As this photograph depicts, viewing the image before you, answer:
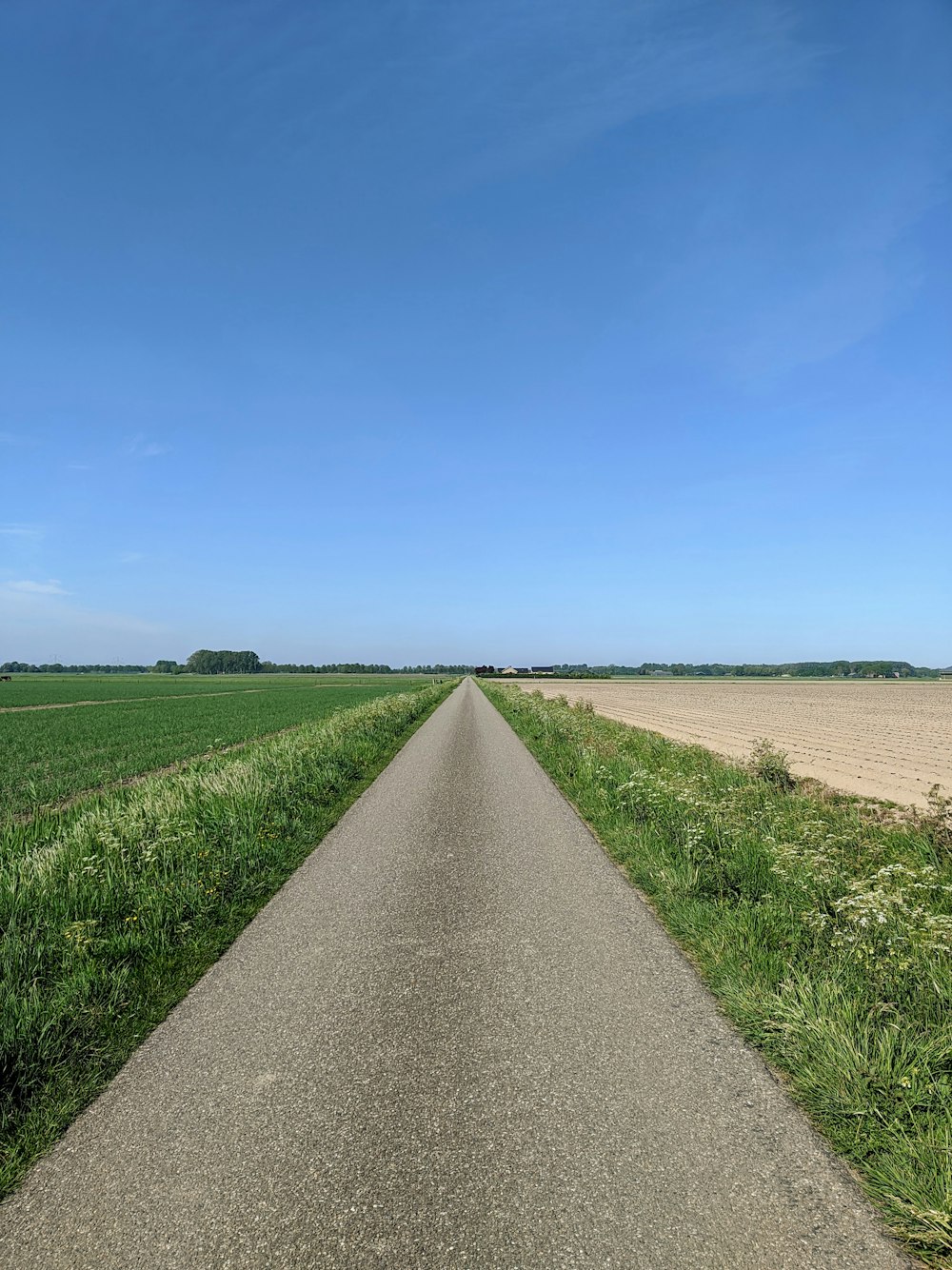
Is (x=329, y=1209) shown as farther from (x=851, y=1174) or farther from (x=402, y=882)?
(x=402, y=882)

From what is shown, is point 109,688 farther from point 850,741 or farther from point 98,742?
point 850,741

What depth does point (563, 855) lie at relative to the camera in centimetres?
869

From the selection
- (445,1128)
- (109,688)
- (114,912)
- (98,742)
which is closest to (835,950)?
(445,1128)

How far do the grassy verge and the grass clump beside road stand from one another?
174 inches

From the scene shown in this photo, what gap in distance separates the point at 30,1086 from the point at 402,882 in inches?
170

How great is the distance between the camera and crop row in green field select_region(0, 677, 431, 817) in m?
16.3

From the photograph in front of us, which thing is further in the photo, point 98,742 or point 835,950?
point 98,742

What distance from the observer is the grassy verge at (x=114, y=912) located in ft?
12.7

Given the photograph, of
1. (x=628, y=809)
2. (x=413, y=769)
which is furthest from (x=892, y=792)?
(x=413, y=769)

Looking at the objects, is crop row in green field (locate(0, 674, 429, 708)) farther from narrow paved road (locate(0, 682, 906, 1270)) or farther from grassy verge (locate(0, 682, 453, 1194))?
narrow paved road (locate(0, 682, 906, 1270))

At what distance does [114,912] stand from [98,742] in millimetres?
24175

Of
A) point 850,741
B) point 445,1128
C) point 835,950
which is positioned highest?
point 835,950

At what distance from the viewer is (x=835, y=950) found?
5.08 metres

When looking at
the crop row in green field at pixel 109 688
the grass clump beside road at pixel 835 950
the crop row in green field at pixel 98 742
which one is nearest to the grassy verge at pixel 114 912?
the grass clump beside road at pixel 835 950
